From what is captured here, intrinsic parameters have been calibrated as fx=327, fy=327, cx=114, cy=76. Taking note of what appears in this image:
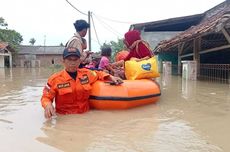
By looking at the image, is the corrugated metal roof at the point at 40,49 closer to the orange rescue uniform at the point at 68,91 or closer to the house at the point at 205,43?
the house at the point at 205,43

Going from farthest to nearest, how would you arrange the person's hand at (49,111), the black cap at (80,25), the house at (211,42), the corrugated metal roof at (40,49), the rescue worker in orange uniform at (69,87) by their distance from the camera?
1. the corrugated metal roof at (40,49)
2. the house at (211,42)
3. the black cap at (80,25)
4. the rescue worker in orange uniform at (69,87)
5. the person's hand at (49,111)

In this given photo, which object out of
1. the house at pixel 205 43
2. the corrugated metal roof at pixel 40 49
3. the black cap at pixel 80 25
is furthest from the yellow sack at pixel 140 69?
the corrugated metal roof at pixel 40 49

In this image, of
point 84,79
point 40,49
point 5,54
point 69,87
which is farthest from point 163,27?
point 40,49

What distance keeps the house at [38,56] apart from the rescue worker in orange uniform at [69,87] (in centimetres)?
5359

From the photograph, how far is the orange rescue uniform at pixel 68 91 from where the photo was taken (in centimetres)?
501

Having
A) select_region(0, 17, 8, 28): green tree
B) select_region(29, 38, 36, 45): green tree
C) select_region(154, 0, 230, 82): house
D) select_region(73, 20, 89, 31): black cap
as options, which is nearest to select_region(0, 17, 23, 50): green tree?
select_region(0, 17, 8, 28): green tree

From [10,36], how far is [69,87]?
54203 millimetres

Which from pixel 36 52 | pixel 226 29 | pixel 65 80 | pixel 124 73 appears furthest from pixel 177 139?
pixel 36 52

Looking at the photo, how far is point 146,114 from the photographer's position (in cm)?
534

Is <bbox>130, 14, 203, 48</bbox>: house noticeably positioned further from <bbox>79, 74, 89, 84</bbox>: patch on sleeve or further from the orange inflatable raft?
<bbox>79, 74, 89, 84</bbox>: patch on sleeve

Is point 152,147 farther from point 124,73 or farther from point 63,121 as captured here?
point 124,73

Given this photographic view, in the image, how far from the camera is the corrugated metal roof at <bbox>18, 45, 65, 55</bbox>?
60.3 meters

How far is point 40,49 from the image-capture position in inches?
2459

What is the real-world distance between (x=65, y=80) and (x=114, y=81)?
93cm
